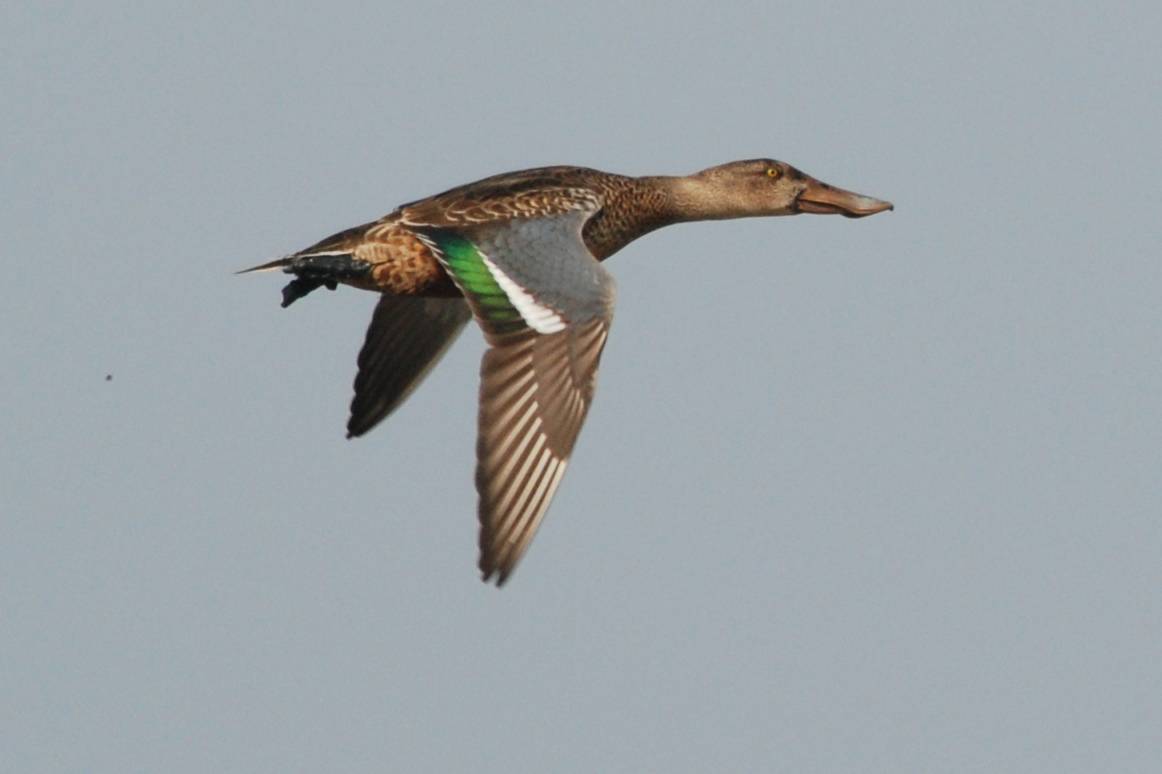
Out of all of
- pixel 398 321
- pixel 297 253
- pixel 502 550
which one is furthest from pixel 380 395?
pixel 502 550

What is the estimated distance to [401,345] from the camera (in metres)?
15.2

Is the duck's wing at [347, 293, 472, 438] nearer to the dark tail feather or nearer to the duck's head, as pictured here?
the dark tail feather

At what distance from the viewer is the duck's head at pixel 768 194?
15406 millimetres

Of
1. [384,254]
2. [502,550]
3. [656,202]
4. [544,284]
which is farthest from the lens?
[656,202]

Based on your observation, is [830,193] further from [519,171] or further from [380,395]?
[380,395]

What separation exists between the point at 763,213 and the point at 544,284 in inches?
124

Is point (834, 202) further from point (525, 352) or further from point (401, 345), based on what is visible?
point (525, 352)

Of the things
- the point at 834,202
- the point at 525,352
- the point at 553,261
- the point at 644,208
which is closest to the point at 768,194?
the point at 834,202

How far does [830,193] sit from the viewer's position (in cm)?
1561

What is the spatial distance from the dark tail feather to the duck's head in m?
2.49

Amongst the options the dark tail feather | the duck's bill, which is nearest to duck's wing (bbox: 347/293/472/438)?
the dark tail feather

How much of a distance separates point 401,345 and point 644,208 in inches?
68.8

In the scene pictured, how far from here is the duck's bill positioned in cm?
1545

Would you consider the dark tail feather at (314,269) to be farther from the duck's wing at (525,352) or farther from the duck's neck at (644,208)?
the duck's neck at (644,208)
